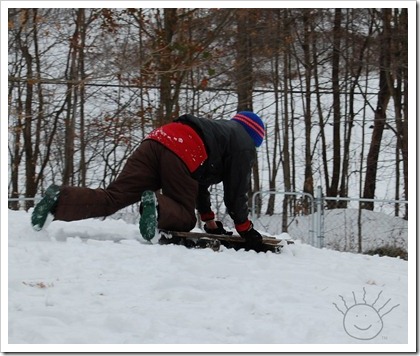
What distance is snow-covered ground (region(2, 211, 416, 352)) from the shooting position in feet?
13.4

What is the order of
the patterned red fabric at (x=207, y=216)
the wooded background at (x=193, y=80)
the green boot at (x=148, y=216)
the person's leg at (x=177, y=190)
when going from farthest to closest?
the wooded background at (x=193, y=80), the patterned red fabric at (x=207, y=216), the person's leg at (x=177, y=190), the green boot at (x=148, y=216)

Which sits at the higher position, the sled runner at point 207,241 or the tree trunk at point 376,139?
the tree trunk at point 376,139

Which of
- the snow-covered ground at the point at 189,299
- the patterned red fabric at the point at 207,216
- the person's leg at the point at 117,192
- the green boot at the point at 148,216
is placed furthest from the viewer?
the patterned red fabric at the point at 207,216

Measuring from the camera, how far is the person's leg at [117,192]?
21.0 ft

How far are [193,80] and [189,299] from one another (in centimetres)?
1116

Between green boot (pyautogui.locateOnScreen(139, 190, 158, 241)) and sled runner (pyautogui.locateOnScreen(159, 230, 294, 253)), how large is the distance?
0.17 metres

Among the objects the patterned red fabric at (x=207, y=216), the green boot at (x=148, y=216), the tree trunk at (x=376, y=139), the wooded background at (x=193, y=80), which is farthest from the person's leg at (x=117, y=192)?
the tree trunk at (x=376, y=139)

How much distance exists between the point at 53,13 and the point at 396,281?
12002 mm

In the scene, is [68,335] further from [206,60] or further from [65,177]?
[65,177]

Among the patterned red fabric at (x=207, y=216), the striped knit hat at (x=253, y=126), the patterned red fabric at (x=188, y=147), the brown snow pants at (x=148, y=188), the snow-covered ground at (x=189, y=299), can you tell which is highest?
the striped knit hat at (x=253, y=126)

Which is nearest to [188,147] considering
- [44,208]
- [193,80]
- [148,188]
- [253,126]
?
[148,188]

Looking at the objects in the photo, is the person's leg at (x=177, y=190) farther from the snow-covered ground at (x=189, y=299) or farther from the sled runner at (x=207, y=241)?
the snow-covered ground at (x=189, y=299)

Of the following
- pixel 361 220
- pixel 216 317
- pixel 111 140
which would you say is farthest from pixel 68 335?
pixel 111 140

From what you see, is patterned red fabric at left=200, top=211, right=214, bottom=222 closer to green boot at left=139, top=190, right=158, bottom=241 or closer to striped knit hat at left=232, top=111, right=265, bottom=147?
striped knit hat at left=232, top=111, right=265, bottom=147
